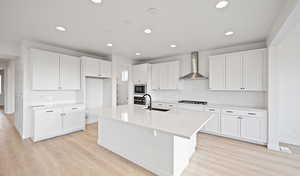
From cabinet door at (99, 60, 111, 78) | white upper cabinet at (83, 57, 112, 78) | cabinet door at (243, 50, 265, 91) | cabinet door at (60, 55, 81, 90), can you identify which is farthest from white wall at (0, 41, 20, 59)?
cabinet door at (243, 50, 265, 91)

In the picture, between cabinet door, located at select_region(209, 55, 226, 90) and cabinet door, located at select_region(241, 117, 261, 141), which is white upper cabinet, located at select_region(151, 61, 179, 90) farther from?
cabinet door, located at select_region(241, 117, 261, 141)

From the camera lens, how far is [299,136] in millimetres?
2900

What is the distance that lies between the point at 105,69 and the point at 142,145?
10.6ft

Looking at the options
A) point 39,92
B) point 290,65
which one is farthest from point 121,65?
point 290,65

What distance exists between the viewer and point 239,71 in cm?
331

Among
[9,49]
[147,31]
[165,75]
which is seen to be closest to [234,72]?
[165,75]

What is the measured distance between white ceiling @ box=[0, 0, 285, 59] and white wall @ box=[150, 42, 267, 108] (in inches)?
19.3

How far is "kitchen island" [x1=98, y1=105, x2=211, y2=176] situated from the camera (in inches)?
64.2

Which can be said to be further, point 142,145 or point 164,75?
point 164,75

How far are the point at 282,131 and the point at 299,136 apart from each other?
11.0 inches

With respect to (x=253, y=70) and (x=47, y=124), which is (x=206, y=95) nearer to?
(x=253, y=70)

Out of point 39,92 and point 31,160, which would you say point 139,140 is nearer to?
point 31,160

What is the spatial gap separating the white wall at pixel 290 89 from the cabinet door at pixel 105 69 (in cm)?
494

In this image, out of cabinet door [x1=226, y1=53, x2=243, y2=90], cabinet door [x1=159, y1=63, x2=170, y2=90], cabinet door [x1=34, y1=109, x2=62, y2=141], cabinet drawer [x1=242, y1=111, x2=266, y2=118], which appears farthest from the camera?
cabinet door [x1=159, y1=63, x2=170, y2=90]
